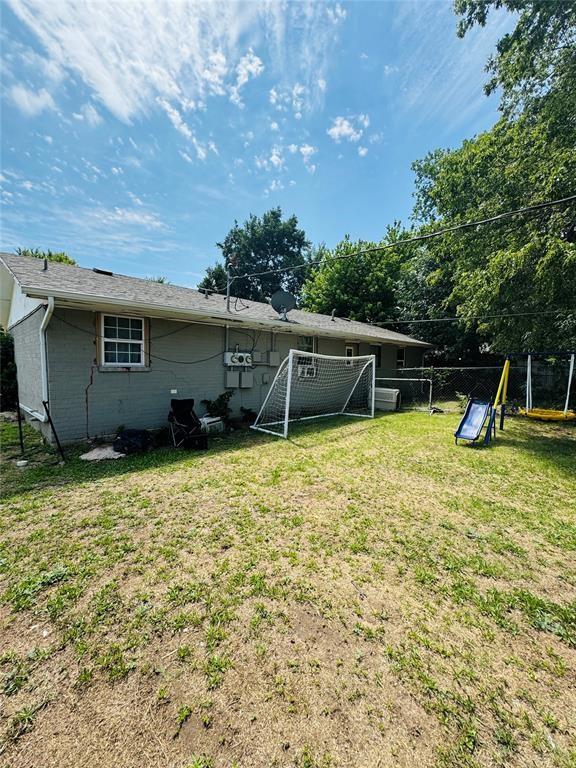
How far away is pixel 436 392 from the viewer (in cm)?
1458

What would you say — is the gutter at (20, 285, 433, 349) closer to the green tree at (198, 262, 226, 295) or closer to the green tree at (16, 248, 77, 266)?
the green tree at (198, 262, 226, 295)

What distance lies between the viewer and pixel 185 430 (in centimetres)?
625

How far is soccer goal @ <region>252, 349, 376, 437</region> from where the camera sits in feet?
30.8

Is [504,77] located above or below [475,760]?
above

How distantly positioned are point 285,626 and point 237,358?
672cm

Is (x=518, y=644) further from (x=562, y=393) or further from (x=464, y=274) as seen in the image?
(x=562, y=393)

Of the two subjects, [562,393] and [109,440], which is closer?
[109,440]

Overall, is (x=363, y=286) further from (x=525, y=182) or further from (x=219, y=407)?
(x=219, y=407)

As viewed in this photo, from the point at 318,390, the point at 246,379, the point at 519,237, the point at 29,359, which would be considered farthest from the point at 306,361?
the point at 29,359

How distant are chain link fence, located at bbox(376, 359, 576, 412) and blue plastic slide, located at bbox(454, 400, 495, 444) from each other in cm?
413

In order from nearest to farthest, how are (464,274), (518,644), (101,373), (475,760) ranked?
(475,760)
(518,644)
(101,373)
(464,274)

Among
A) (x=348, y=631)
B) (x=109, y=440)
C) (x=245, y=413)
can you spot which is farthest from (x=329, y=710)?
(x=245, y=413)

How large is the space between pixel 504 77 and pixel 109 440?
13745mm

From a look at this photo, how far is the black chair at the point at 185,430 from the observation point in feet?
20.4
